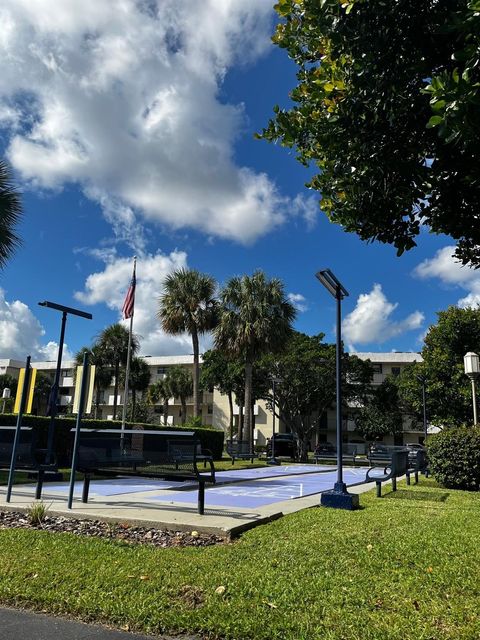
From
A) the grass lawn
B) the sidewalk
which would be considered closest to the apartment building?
the grass lawn

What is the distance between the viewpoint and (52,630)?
3434 mm

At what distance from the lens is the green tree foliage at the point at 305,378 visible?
123ft

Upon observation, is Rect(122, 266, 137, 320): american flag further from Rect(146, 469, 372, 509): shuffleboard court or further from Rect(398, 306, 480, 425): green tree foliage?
Rect(398, 306, 480, 425): green tree foliage

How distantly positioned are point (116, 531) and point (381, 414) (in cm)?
4874

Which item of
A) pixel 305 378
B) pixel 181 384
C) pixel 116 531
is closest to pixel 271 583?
pixel 116 531

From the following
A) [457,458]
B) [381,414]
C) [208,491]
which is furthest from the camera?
[381,414]

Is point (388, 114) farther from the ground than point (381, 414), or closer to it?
farther from the ground

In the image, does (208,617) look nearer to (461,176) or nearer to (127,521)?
(127,521)

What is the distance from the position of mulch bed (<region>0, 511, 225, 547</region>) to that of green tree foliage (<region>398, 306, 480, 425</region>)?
29164mm

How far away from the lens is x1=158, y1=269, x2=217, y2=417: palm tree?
3197 centimetres

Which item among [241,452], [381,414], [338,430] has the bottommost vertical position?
[241,452]

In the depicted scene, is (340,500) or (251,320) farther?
(251,320)

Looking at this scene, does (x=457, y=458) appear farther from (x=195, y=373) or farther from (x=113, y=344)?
(x=113, y=344)

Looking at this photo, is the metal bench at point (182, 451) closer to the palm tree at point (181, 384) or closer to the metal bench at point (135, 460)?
the metal bench at point (135, 460)
